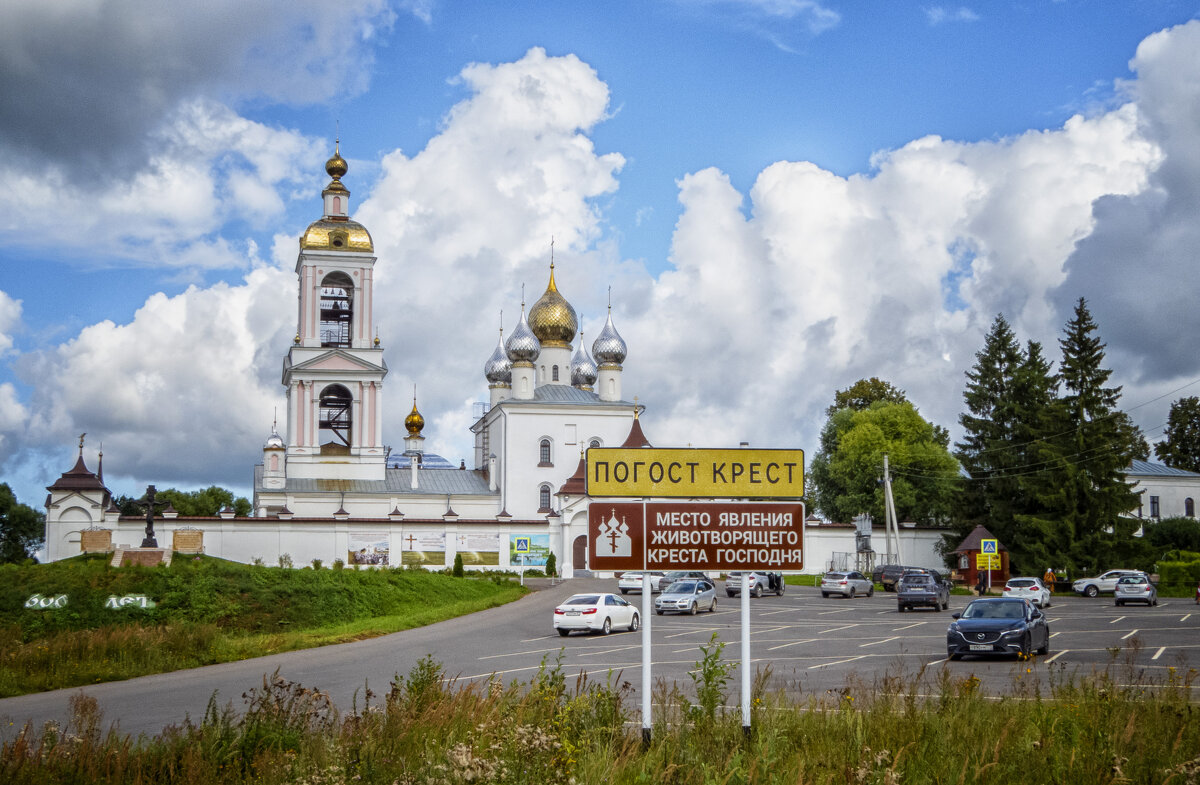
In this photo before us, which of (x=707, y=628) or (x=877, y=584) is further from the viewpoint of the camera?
(x=877, y=584)

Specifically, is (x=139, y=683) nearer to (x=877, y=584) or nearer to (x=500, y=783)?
(x=500, y=783)

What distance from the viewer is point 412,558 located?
57.8 meters

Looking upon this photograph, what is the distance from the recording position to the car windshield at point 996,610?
878 inches

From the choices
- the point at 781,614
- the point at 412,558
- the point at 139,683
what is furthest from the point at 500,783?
the point at 412,558

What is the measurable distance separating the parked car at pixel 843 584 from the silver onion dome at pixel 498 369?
1517 inches

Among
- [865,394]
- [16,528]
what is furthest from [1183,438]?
[16,528]

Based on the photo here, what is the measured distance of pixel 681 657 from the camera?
21562 mm

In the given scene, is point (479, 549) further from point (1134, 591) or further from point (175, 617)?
point (175, 617)

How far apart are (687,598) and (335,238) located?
42.3 meters

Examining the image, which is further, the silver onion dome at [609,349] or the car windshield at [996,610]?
the silver onion dome at [609,349]

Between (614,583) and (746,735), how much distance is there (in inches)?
1806

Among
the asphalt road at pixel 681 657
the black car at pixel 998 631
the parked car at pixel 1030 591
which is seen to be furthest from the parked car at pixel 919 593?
the black car at pixel 998 631

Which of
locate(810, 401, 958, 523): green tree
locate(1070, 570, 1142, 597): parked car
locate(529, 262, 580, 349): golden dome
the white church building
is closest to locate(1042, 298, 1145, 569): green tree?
locate(1070, 570, 1142, 597): parked car

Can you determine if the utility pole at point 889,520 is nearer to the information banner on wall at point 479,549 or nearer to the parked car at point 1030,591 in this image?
the parked car at point 1030,591
